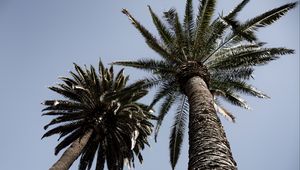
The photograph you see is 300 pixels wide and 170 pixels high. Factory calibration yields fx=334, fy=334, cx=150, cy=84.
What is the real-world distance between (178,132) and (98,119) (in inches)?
180

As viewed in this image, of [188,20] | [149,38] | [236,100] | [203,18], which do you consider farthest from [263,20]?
[149,38]

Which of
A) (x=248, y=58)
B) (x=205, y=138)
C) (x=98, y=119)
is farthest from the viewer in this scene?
(x=98, y=119)

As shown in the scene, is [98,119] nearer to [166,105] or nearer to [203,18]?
[166,105]

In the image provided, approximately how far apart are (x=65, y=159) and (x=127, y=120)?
176 inches

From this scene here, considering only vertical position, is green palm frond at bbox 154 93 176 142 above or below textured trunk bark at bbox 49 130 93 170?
above

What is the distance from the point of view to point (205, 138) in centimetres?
700

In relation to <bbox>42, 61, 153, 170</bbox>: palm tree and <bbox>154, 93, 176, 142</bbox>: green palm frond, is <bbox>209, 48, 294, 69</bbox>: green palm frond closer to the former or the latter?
<bbox>154, 93, 176, 142</bbox>: green palm frond

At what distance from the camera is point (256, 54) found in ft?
41.1

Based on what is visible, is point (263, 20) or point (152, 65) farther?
point (152, 65)

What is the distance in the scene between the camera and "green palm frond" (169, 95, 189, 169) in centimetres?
1394

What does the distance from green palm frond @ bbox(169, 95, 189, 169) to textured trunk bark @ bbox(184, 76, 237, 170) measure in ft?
14.2

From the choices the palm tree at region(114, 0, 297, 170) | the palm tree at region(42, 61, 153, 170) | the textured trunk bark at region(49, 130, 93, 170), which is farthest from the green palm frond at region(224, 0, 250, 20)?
the textured trunk bark at region(49, 130, 93, 170)

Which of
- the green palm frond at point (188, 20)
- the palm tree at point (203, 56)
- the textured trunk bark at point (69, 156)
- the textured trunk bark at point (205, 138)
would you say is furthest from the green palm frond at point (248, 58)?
the textured trunk bark at point (69, 156)

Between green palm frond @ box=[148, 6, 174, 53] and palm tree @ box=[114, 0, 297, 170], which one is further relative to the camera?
green palm frond @ box=[148, 6, 174, 53]
